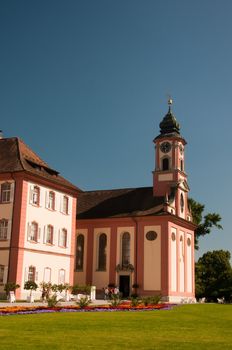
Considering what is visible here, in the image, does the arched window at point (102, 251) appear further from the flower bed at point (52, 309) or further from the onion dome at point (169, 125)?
the flower bed at point (52, 309)

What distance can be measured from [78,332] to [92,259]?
40585mm

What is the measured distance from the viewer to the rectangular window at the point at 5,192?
135 ft

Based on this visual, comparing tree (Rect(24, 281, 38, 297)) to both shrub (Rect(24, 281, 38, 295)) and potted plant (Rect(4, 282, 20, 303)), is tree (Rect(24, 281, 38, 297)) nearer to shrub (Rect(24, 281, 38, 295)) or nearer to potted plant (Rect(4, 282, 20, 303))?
shrub (Rect(24, 281, 38, 295))

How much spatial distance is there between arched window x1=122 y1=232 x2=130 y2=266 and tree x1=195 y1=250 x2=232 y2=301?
21421mm

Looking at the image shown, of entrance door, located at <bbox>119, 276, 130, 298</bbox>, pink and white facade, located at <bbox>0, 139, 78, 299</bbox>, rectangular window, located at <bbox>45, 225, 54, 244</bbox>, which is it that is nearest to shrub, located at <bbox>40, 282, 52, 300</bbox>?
pink and white facade, located at <bbox>0, 139, 78, 299</bbox>

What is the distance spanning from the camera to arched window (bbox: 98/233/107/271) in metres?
55.6

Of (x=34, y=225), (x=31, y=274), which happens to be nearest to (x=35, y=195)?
(x=34, y=225)

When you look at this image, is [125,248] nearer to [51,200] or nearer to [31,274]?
[51,200]

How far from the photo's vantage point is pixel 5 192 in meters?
41.3

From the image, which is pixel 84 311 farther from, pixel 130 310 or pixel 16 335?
pixel 16 335

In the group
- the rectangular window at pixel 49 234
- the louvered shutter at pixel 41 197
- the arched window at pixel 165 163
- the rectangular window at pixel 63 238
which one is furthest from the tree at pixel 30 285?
the arched window at pixel 165 163

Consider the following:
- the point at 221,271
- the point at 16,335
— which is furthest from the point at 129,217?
A: the point at 16,335

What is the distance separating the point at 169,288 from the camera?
51469mm

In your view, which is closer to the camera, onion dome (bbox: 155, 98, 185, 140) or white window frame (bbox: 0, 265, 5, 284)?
white window frame (bbox: 0, 265, 5, 284)
